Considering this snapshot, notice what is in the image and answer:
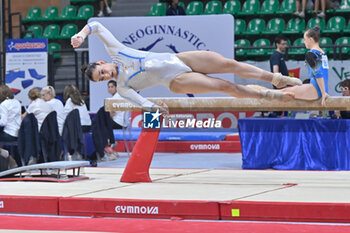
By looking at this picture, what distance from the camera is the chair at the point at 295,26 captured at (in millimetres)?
13688

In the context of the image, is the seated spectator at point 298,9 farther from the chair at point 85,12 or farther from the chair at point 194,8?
the chair at point 85,12

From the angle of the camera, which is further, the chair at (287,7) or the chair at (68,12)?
the chair at (68,12)

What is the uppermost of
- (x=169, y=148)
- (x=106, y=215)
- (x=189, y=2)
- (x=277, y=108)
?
(x=189, y=2)

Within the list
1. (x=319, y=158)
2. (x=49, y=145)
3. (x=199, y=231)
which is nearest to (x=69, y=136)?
(x=49, y=145)

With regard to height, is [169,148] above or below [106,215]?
below

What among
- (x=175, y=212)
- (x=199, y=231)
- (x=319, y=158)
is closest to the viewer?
(x=199, y=231)

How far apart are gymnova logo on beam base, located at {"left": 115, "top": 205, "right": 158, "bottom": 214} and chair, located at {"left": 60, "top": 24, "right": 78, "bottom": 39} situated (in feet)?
35.0

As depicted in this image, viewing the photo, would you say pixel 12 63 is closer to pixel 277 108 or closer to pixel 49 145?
pixel 49 145

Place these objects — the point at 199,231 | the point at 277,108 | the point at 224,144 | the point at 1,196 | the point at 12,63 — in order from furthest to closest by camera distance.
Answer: the point at 12,63 → the point at 224,144 → the point at 277,108 → the point at 1,196 → the point at 199,231

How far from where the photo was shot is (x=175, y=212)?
4809 mm

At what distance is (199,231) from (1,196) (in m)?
1.86

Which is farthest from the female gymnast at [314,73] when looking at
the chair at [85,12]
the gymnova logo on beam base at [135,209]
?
the chair at [85,12]

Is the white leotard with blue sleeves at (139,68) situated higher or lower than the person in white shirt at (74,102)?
higher

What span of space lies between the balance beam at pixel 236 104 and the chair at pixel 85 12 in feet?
30.2
